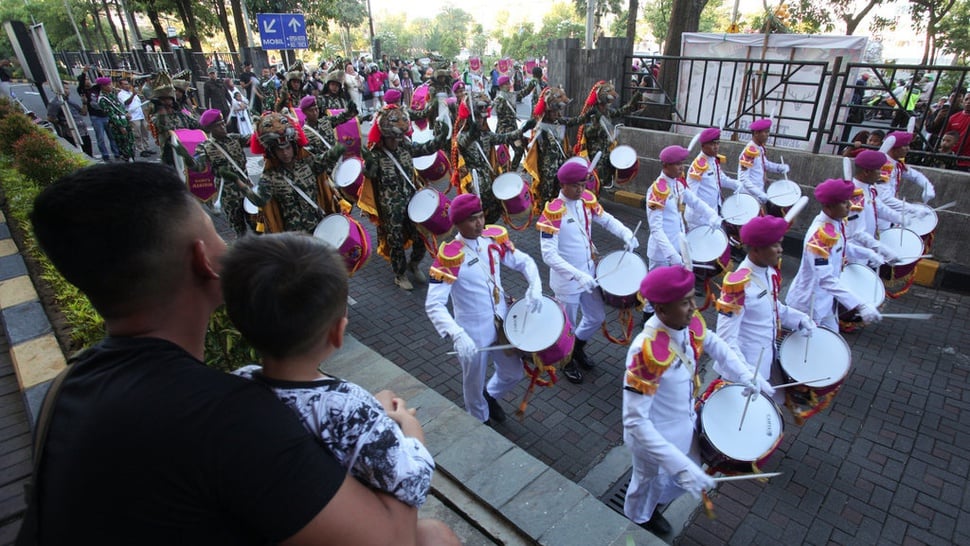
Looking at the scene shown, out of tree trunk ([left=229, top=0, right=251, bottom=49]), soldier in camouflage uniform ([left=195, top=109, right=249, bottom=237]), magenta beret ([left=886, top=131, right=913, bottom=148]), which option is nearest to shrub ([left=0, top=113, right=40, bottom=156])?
soldier in camouflage uniform ([left=195, top=109, right=249, bottom=237])

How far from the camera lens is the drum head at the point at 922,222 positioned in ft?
19.9

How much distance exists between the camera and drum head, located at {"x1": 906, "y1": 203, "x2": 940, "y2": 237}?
6.07 m

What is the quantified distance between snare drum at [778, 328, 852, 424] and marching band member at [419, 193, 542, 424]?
1.87 metres

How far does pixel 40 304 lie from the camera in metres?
4.80

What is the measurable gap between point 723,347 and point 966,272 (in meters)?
5.50

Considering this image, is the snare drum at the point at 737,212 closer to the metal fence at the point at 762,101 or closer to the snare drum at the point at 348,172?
the metal fence at the point at 762,101

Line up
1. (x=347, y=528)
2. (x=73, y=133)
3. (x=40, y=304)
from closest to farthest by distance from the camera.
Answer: (x=347, y=528) < (x=40, y=304) < (x=73, y=133)

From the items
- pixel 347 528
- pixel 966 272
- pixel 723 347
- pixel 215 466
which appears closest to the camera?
Result: pixel 215 466

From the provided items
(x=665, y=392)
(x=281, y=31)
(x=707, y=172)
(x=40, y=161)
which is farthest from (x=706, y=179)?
(x=281, y=31)

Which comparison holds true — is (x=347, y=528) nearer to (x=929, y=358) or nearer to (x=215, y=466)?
(x=215, y=466)

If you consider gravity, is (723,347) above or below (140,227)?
below

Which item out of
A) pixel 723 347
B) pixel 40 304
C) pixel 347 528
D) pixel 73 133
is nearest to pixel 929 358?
pixel 723 347

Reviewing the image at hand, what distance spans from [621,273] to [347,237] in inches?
103

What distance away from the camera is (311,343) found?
1335mm
